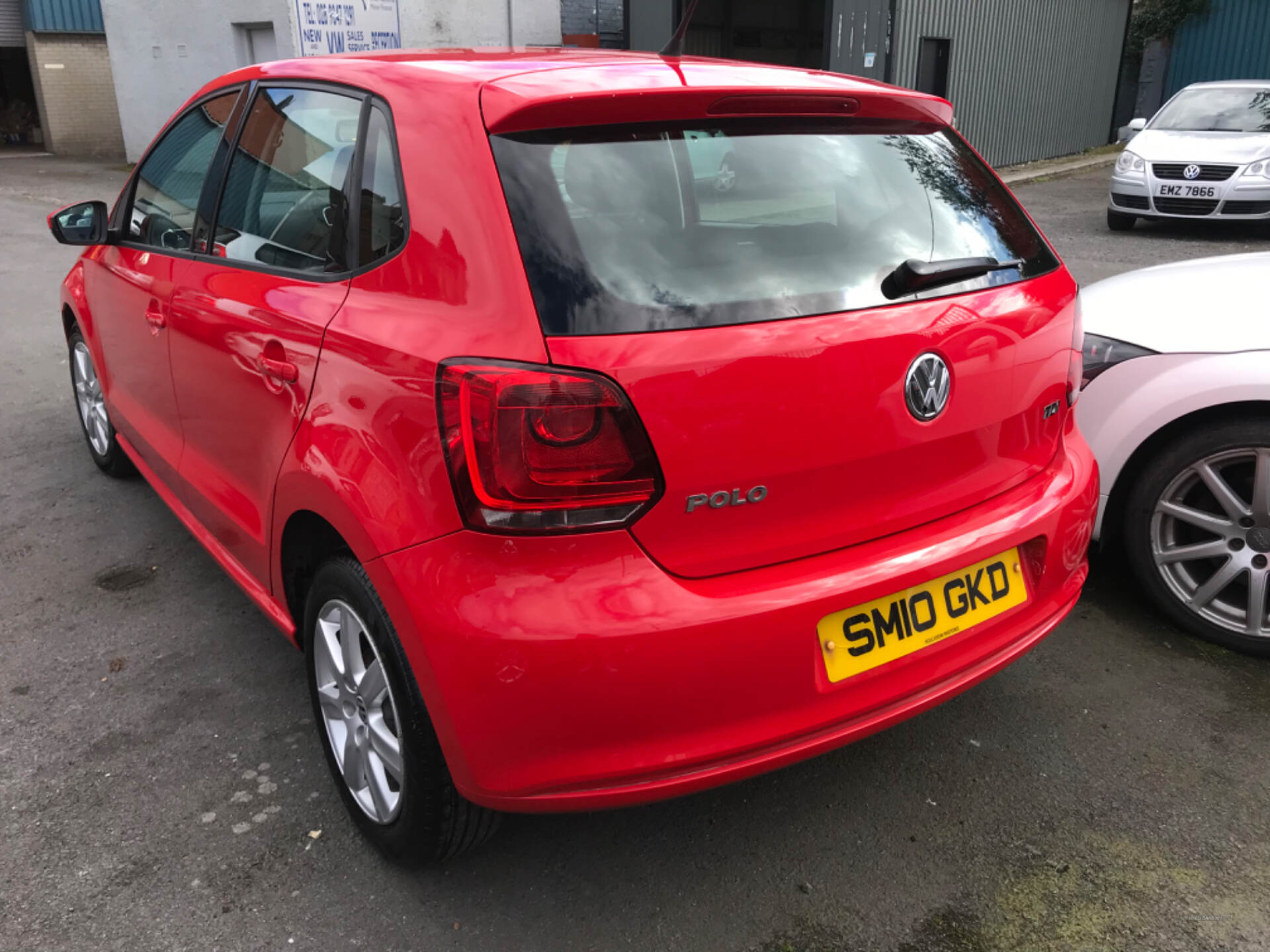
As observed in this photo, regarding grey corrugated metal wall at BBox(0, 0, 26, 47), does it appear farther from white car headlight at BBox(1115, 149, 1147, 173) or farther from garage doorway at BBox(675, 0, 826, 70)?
white car headlight at BBox(1115, 149, 1147, 173)

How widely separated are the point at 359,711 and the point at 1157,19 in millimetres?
28548

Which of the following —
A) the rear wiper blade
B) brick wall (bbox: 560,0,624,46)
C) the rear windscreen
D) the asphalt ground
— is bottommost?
the asphalt ground

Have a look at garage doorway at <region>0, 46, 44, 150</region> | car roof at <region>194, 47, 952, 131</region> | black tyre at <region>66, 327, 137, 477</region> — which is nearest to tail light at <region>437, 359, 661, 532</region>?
car roof at <region>194, 47, 952, 131</region>

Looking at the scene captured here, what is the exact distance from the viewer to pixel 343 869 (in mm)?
2330

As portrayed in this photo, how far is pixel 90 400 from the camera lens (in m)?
4.62

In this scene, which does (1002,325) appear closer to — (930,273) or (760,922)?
(930,273)

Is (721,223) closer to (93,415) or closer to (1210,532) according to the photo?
(1210,532)

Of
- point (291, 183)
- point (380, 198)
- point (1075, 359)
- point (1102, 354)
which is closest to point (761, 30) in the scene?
point (1102, 354)

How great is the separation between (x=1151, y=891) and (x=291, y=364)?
2207 millimetres

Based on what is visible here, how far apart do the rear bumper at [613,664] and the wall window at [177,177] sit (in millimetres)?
1777

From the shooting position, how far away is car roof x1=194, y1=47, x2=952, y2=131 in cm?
194

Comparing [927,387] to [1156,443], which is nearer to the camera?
[927,387]

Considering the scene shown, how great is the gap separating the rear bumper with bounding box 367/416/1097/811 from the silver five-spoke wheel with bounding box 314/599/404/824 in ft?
0.88

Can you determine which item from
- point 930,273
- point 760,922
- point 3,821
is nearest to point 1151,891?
point 760,922
